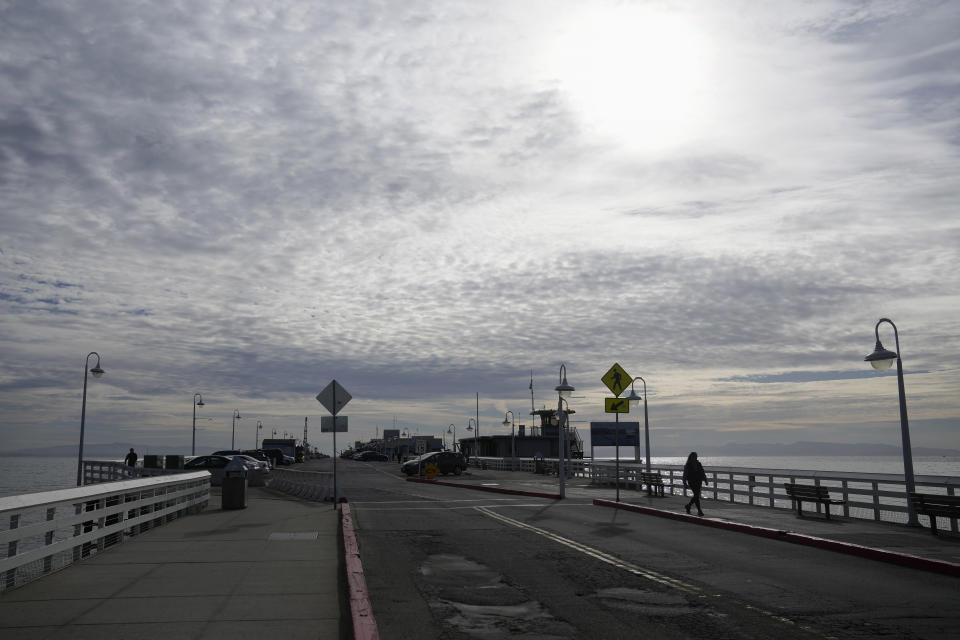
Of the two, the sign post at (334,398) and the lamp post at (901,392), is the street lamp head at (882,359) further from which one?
the sign post at (334,398)

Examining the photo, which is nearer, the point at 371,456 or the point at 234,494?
the point at 234,494

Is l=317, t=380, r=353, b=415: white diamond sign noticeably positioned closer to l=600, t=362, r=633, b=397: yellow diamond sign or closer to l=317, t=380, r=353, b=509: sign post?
l=317, t=380, r=353, b=509: sign post

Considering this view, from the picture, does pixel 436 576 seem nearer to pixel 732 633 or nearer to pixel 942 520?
pixel 732 633

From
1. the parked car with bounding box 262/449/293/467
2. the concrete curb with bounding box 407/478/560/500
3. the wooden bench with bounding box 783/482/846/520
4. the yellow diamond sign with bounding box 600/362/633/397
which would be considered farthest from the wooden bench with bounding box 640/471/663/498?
the parked car with bounding box 262/449/293/467

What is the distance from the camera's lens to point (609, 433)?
7325cm

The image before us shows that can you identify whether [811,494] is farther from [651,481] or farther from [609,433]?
[609,433]

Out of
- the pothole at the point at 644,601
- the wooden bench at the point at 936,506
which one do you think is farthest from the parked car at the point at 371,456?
the pothole at the point at 644,601

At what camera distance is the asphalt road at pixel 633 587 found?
8.25 meters

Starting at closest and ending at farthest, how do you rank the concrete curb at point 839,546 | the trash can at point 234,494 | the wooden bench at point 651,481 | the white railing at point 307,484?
the concrete curb at point 839,546 → the trash can at point 234,494 → the white railing at point 307,484 → the wooden bench at point 651,481

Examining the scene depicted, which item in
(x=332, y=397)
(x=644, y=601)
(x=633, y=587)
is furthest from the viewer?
(x=332, y=397)

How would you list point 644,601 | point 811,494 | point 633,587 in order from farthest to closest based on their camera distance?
1. point 811,494
2. point 633,587
3. point 644,601

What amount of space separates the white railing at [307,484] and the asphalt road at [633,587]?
1013 cm

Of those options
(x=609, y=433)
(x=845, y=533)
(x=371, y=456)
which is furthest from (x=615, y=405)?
(x=371, y=456)

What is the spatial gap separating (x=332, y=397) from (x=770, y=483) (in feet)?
48.1
